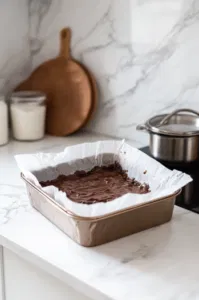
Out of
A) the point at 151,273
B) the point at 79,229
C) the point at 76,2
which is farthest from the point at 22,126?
the point at 151,273

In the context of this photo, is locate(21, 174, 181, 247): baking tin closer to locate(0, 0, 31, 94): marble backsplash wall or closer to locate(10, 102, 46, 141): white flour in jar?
locate(10, 102, 46, 141): white flour in jar

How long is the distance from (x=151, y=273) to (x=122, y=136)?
747 millimetres

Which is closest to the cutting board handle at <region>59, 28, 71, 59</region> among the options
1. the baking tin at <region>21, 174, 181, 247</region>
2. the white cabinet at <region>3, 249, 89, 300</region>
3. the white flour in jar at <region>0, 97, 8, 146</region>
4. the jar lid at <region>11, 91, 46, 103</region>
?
the jar lid at <region>11, 91, 46, 103</region>

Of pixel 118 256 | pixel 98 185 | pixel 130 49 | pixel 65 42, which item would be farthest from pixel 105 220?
pixel 65 42

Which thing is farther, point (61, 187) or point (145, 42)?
point (145, 42)

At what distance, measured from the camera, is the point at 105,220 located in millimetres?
975

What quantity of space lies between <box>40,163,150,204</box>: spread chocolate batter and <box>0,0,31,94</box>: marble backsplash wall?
62 centimetres

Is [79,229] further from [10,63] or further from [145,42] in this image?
[10,63]

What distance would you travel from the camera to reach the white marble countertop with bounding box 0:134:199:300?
0.87m

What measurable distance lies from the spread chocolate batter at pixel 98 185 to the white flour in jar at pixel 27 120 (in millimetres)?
435

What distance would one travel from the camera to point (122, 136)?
1.61m

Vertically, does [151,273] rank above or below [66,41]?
below

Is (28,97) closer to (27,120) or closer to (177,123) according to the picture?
(27,120)

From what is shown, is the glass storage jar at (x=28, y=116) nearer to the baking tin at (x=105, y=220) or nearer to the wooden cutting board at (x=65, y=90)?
the wooden cutting board at (x=65, y=90)
